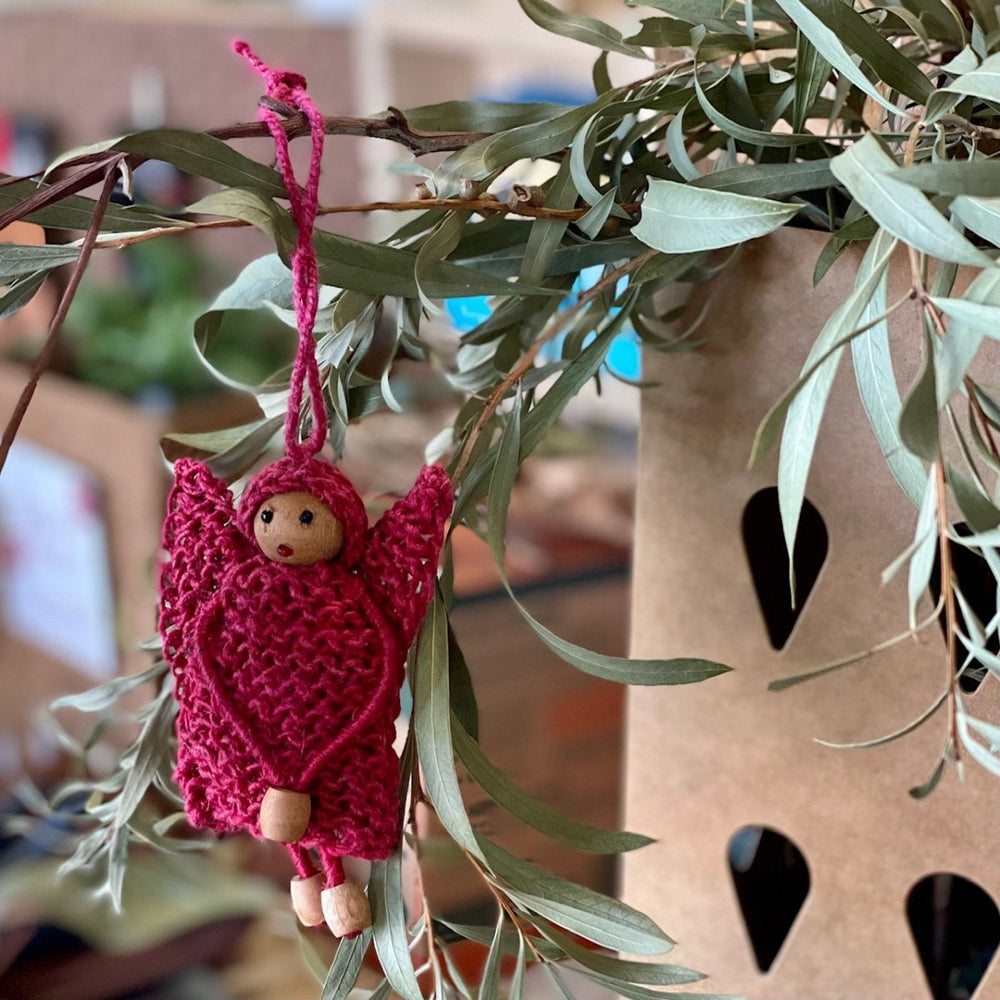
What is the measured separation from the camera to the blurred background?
1.14 meters

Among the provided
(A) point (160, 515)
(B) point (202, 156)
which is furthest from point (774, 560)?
(A) point (160, 515)

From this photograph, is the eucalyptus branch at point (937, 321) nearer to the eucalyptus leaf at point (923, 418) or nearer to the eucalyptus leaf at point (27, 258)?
the eucalyptus leaf at point (923, 418)

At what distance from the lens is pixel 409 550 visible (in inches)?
13.6

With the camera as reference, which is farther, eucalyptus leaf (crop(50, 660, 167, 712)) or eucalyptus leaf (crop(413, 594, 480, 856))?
eucalyptus leaf (crop(50, 660, 167, 712))

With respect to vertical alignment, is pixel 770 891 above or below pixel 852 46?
below

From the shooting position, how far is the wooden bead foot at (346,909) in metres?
0.35

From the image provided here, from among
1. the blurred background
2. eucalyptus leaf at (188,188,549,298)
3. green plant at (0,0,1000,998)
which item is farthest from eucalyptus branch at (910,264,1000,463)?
the blurred background

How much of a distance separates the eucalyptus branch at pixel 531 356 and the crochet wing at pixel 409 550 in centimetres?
3

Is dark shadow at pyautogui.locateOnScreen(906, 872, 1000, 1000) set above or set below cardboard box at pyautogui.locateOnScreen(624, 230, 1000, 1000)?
below

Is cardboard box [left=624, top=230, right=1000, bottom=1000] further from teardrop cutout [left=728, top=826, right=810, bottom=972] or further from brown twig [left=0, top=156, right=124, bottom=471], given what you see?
brown twig [left=0, top=156, right=124, bottom=471]

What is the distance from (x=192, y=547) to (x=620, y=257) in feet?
0.55

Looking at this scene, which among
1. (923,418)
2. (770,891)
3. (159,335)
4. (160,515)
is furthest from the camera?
(159,335)

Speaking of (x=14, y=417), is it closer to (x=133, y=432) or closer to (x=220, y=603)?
(x=220, y=603)

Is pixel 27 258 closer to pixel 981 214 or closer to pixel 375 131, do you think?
pixel 375 131
